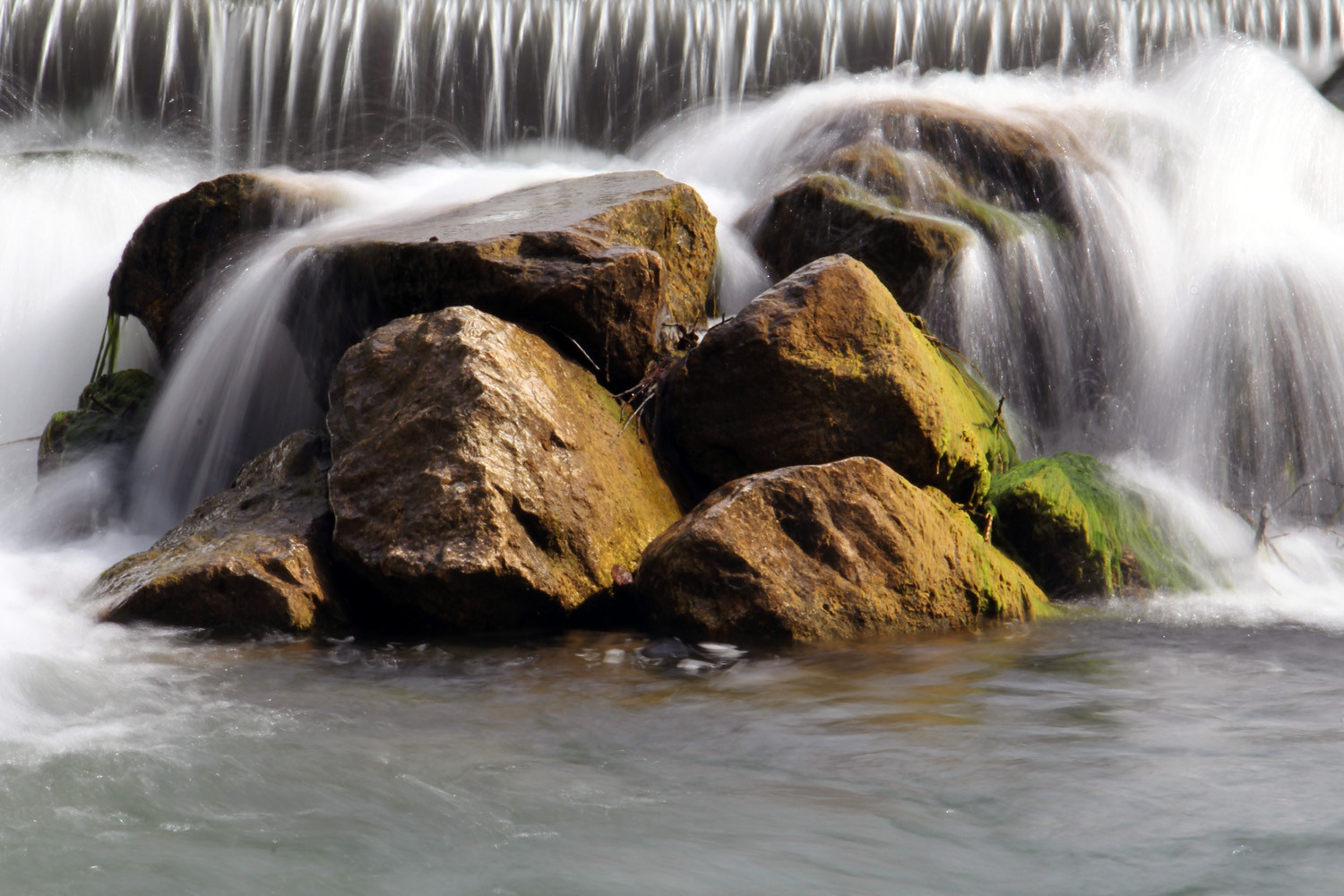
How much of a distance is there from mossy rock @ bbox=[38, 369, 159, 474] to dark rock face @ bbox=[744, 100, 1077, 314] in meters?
3.57

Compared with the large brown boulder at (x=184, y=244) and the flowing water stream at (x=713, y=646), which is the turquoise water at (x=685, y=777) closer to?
the flowing water stream at (x=713, y=646)

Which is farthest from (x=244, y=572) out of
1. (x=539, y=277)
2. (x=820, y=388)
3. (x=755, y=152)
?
(x=755, y=152)

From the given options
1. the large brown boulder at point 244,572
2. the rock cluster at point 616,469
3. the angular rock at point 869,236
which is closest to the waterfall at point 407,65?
the angular rock at point 869,236

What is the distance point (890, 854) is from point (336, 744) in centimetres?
137

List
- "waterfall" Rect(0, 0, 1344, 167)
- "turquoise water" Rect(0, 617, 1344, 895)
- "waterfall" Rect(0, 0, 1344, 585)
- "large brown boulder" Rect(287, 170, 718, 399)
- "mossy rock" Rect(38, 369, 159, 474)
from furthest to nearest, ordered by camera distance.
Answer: "waterfall" Rect(0, 0, 1344, 167) → "waterfall" Rect(0, 0, 1344, 585) → "mossy rock" Rect(38, 369, 159, 474) → "large brown boulder" Rect(287, 170, 718, 399) → "turquoise water" Rect(0, 617, 1344, 895)

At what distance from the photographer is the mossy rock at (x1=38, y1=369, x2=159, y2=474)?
227 inches

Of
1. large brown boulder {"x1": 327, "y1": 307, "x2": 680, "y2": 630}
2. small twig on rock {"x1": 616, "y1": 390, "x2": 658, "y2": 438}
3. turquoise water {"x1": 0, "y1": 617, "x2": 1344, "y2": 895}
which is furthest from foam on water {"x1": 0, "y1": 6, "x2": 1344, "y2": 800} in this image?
small twig on rock {"x1": 616, "y1": 390, "x2": 658, "y2": 438}

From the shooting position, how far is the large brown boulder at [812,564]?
12.5 ft

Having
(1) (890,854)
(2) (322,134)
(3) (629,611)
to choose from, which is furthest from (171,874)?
(2) (322,134)

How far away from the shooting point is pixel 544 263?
4.59 m

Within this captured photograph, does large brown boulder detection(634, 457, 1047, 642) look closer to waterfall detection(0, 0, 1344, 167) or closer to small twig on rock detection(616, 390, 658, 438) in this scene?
small twig on rock detection(616, 390, 658, 438)

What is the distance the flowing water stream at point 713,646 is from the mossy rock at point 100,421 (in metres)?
0.20

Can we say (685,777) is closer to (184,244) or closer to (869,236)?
(869,236)

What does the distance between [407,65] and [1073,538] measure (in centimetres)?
814
